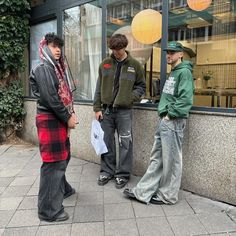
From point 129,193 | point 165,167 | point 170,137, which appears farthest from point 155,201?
point 170,137

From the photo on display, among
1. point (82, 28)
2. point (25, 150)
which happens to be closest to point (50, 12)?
point (82, 28)

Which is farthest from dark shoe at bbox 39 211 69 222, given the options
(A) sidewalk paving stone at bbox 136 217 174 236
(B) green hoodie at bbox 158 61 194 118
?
(B) green hoodie at bbox 158 61 194 118

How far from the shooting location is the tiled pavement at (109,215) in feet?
10.2

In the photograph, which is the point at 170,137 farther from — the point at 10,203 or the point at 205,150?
the point at 10,203

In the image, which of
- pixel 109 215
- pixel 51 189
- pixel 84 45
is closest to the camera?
pixel 51 189

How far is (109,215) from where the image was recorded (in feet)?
11.2

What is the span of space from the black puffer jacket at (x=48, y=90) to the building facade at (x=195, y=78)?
1529 mm

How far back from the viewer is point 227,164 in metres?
3.54

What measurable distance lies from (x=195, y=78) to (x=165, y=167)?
1.21 metres

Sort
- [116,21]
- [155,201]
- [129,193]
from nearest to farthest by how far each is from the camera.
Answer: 1. [155,201]
2. [129,193]
3. [116,21]

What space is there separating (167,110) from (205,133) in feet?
1.86

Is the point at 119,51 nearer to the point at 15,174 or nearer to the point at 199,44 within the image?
the point at 199,44

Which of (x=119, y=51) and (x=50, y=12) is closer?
(x=119, y=51)

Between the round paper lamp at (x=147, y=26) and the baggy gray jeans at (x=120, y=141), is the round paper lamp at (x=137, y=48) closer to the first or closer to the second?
the round paper lamp at (x=147, y=26)
